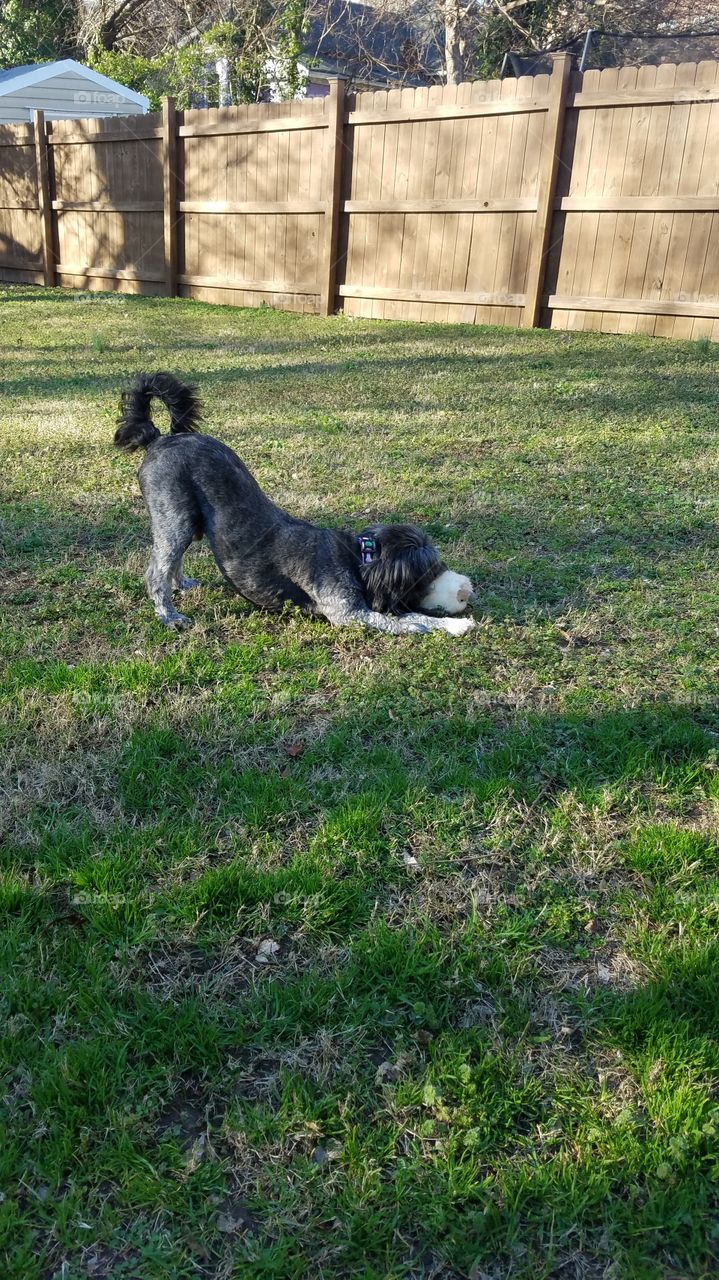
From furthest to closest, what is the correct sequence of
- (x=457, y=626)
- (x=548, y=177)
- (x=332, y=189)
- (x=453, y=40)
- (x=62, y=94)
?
(x=62, y=94), (x=453, y=40), (x=332, y=189), (x=548, y=177), (x=457, y=626)

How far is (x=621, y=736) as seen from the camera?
3170 millimetres

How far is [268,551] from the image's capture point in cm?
413

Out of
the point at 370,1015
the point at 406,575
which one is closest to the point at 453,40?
the point at 406,575

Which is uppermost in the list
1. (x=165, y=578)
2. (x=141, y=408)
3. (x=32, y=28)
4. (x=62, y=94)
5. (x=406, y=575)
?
(x=32, y=28)

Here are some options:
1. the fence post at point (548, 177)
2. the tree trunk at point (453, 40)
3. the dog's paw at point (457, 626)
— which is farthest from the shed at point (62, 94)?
the dog's paw at point (457, 626)

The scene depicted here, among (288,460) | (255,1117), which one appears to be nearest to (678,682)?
(255,1117)

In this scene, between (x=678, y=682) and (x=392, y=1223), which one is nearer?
(x=392, y=1223)

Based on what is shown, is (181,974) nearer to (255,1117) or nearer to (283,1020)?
(283,1020)

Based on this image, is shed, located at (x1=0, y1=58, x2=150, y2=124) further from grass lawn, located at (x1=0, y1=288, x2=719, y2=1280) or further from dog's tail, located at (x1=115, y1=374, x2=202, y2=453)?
dog's tail, located at (x1=115, y1=374, x2=202, y2=453)

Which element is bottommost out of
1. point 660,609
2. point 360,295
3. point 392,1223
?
point 392,1223

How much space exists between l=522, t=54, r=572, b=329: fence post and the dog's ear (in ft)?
27.5

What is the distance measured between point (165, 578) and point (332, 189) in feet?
34.5

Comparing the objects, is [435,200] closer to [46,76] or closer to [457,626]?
[457,626]

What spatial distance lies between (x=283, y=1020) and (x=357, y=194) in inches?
506
